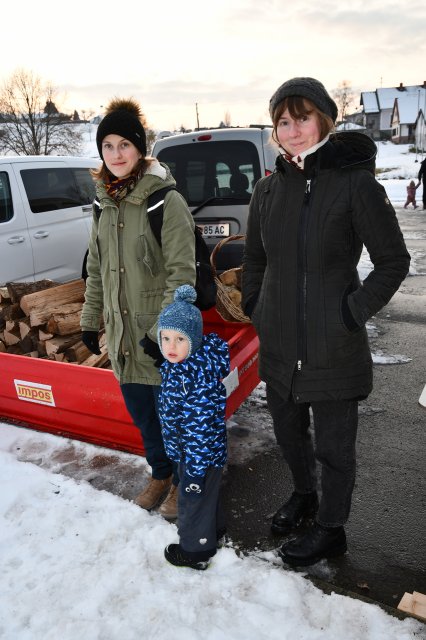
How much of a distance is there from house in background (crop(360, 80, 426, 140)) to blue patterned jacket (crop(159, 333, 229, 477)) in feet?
245

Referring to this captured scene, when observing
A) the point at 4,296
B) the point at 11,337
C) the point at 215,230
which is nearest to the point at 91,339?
the point at 11,337

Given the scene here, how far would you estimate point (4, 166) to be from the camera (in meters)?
5.50

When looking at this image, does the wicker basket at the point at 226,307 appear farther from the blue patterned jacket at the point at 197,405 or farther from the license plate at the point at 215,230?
the blue patterned jacket at the point at 197,405

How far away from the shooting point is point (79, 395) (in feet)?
11.3

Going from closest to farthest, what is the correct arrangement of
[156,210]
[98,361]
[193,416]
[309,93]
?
[309,93]
[193,416]
[156,210]
[98,361]

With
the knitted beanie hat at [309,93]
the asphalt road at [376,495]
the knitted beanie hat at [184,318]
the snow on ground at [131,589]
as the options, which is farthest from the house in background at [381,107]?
the snow on ground at [131,589]

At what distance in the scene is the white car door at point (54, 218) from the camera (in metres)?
5.73

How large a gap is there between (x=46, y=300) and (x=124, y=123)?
2.31 m

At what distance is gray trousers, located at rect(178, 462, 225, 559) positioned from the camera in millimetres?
2352

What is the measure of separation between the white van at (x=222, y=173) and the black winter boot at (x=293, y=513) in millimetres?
2618

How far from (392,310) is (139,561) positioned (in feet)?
17.0

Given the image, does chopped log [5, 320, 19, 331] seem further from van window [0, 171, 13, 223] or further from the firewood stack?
van window [0, 171, 13, 223]

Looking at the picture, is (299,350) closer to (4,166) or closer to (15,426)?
(15,426)

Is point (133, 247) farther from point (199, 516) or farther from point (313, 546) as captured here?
point (313, 546)
